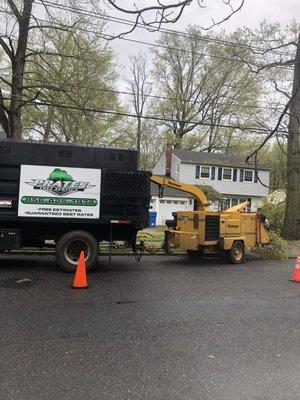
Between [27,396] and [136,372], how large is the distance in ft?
3.85

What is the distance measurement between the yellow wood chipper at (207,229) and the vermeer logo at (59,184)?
2844mm

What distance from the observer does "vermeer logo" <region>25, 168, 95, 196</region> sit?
1095 centimetres

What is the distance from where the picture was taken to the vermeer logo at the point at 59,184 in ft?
35.9

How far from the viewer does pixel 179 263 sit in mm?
13641

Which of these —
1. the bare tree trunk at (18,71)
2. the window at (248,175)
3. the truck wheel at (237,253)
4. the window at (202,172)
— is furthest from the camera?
the window at (248,175)

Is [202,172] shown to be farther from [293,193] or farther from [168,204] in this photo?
[293,193]

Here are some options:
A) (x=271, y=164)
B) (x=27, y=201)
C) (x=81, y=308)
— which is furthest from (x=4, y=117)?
(x=271, y=164)

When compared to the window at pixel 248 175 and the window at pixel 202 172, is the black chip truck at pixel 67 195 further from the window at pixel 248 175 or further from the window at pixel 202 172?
the window at pixel 248 175

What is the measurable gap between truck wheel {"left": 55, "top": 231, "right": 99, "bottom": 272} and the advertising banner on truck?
0.48 m

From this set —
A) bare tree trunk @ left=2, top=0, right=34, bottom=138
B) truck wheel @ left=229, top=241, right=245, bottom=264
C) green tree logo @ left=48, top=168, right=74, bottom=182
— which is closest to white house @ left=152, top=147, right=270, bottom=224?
bare tree trunk @ left=2, top=0, right=34, bottom=138

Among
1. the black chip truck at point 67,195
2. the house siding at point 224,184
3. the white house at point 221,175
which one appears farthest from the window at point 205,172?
the black chip truck at point 67,195

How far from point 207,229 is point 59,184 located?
4.79 metres

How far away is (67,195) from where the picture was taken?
1109 centimetres

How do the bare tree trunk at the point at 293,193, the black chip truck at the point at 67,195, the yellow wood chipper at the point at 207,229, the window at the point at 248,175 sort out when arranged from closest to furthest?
1. the black chip truck at the point at 67,195
2. the yellow wood chipper at the point at 207,229
3. the bare tree trunk at the point at 293,193
4. the window at the point at 248,175
